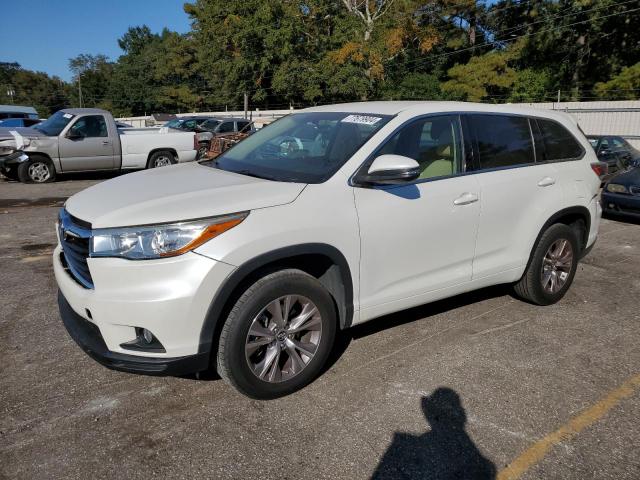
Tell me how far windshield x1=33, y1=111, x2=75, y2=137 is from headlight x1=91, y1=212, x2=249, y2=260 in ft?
36.6

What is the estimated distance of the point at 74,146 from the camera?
12.7 meters

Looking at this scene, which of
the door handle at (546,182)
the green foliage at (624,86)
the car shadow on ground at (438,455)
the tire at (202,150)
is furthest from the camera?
the green foliage at (624,86)

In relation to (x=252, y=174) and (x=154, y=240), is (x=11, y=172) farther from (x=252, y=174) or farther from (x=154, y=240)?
(x=154, y=240)

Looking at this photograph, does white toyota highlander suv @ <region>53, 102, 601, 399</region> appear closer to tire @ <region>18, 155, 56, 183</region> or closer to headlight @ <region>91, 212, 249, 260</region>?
headlight @ <region>91, 212, 249, 260</region>

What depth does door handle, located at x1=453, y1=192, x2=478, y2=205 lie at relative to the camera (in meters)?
3.87

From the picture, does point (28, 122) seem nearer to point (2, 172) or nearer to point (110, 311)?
point (2, 172)

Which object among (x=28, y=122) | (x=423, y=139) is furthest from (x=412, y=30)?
(x=423, y=139)

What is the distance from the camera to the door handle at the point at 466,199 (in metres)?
3.87

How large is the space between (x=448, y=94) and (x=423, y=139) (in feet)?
123

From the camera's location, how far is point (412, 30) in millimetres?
38906

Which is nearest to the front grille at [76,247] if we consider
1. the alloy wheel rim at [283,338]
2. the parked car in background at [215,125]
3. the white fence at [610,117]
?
the alloy wheel rim at [283,338]

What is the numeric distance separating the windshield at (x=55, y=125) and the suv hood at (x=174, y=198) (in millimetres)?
10247

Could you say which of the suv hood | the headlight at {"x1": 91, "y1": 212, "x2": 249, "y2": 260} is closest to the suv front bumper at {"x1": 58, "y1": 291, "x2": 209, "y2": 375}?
the headlight at {"x1": 91, "y1": 212, "x2": 249, "y2": 260}

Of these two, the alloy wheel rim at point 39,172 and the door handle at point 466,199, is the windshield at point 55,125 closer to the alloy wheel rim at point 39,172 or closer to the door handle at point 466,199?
the alloy wheel rim at point 39,172
